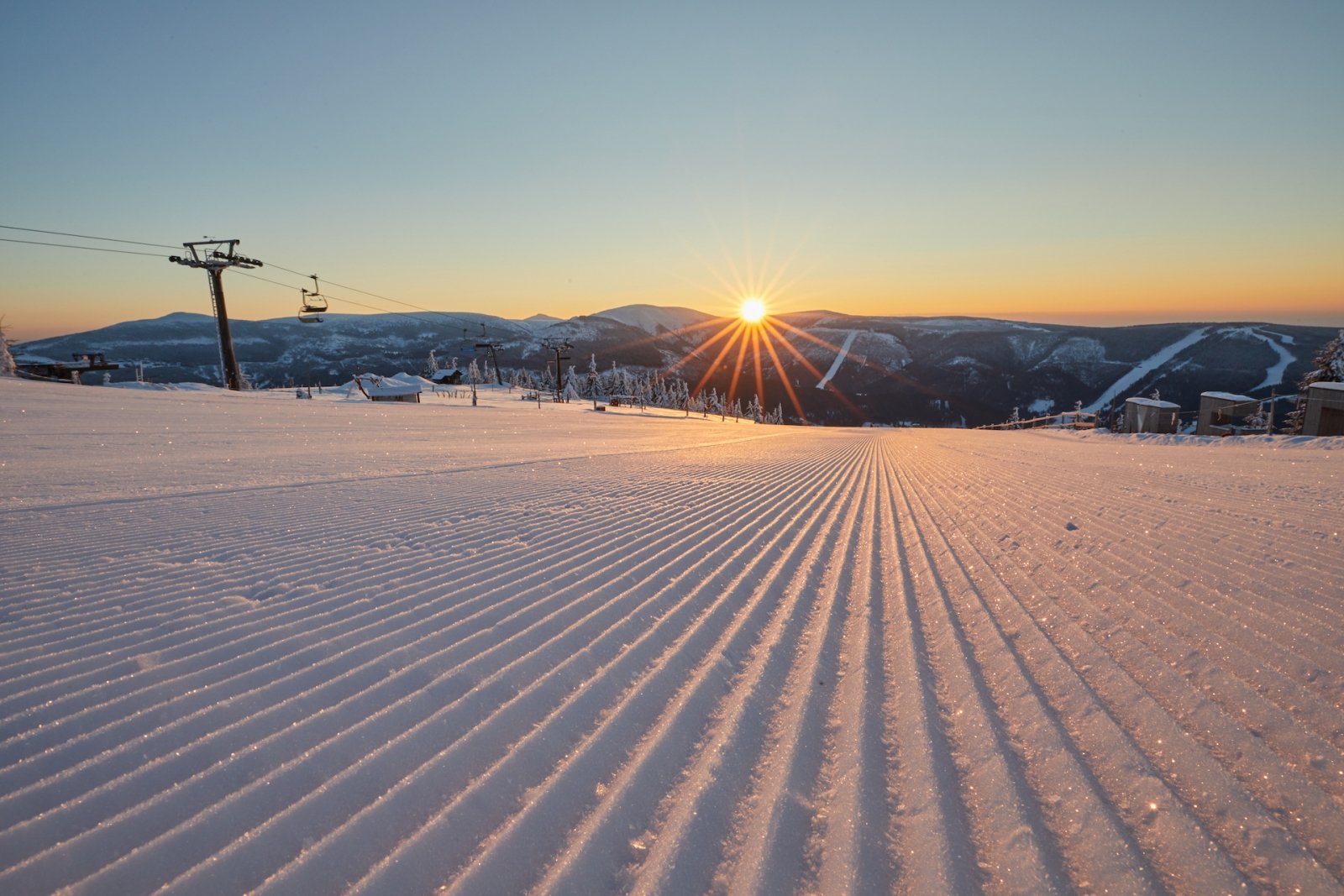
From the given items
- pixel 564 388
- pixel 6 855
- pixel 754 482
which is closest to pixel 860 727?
pixel 6 855

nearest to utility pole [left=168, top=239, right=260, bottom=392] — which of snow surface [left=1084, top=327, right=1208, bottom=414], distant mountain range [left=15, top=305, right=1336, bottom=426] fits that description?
distant mountain range [left=15, top=305, right=1336, bottom=426]

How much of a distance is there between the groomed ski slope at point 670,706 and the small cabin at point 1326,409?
19.1m

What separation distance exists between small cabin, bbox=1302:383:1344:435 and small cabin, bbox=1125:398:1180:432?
4.46 metres

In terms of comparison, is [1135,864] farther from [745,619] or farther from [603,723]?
[745,619]

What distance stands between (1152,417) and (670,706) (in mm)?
30237

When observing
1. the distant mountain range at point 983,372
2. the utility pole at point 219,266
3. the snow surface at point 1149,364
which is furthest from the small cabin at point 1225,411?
the snow surface at point 1149,364

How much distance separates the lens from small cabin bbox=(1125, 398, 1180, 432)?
939 inches

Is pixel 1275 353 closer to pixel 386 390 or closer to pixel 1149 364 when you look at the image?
pixel 1149 364

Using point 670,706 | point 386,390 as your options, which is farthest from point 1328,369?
point 386,390

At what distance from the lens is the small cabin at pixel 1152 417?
23.9m

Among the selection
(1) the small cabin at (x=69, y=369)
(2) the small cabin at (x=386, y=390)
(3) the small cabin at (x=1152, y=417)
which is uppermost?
(1) the small cabin at (x=69, y=369)

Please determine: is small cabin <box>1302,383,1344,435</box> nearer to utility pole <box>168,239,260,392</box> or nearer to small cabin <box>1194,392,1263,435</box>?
small cabin <box>1194,392,1263,435</box>

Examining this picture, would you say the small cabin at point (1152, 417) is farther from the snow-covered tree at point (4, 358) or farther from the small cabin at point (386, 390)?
the snow-covered tree at point (4, 358)

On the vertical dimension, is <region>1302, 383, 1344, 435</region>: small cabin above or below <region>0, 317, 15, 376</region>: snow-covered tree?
below
